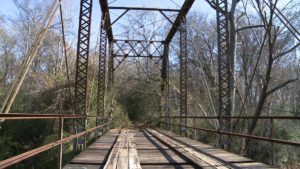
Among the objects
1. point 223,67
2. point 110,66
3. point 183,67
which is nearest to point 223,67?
point 223,67

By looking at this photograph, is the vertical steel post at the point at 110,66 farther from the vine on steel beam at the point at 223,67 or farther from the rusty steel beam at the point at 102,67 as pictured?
the vine on steel beam at the point at 223,67

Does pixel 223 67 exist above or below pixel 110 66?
below

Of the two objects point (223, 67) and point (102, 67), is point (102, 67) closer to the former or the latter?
point (102, 67)

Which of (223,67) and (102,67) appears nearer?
(223,67)

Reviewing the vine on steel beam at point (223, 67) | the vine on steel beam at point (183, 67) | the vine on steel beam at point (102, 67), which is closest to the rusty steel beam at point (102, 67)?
the vine on steel beam at point (102, 67)

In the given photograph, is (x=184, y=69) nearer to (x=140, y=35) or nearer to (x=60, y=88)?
(x=60, y=88)

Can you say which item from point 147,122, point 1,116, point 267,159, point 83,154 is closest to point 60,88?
point 147,122

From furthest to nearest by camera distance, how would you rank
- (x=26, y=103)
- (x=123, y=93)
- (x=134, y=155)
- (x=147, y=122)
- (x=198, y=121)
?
(x=123, y=93)
(x=147, y=122)
(x=198, y=121)
(x=26, y=103)
(x=134, y=155)

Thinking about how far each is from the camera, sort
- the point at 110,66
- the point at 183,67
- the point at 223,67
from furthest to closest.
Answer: the point at 110,66 → the point at 183,67 → the point at 223,67

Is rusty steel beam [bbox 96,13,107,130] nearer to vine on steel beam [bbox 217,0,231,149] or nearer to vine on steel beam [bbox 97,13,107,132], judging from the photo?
vine on steel beam [bbox 97,13,107,132]

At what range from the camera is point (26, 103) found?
80.7 feet

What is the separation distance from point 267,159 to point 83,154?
14613mm

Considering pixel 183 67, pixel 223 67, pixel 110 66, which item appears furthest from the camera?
pixel 110 66

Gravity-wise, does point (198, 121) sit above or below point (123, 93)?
below
